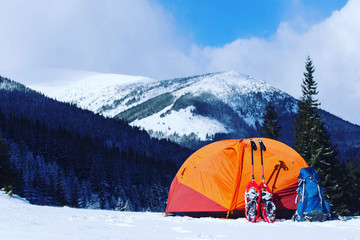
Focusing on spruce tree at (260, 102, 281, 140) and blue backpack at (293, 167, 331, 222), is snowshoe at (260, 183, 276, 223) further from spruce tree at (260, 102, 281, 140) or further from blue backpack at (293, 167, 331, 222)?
spruce tree at (260, 102, 281, 140)

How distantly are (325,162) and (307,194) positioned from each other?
19374mm

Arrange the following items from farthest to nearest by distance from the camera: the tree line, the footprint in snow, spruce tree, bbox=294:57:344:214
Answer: the tree line < spruce tree, bbox=294:57:344:214 < the footprint in snow

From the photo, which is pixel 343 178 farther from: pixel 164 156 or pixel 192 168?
pixel 164 156

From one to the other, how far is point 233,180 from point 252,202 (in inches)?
59.6

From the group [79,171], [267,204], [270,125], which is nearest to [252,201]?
[267,204]

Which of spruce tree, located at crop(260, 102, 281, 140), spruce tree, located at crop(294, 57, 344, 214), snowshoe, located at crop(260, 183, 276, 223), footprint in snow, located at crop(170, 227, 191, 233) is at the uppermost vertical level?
spruce tree, located at crop(260, 102, 281, 140)

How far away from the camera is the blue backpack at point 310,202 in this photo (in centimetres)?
1034

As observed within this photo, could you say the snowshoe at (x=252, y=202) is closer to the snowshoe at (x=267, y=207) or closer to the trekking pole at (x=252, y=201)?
the trekking pole at (x=252, y=201)

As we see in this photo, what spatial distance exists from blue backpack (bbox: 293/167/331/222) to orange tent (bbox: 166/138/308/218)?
1076mm

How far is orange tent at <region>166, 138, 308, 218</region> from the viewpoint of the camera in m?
11.8

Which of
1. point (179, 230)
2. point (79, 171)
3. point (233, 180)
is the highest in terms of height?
point (79, 171)

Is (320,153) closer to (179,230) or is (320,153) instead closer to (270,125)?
(270,125)

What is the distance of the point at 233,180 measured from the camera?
12.0 m

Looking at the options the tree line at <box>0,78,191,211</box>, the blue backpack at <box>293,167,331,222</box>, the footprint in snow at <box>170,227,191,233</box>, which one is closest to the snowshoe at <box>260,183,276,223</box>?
the blue backpack at <box>293,167,331,222</box>
